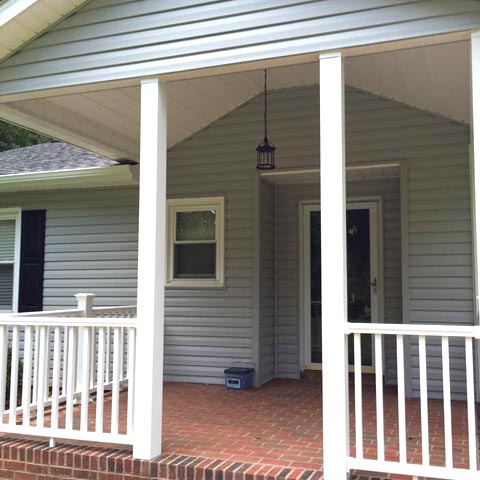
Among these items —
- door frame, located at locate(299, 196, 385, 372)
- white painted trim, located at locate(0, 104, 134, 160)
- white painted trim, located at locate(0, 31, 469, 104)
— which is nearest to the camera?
white painted trim, located at locate(0, 31, 469, 104)

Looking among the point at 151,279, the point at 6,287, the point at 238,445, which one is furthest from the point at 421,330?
the point at 6,287

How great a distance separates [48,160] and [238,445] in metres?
5.53

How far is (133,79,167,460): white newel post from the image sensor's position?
11.6 feet

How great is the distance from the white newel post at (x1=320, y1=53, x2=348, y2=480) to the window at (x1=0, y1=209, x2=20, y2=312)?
5242 millimetres

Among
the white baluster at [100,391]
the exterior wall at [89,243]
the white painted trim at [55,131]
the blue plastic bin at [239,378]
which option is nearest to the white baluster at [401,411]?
the white baluster at [100,391]

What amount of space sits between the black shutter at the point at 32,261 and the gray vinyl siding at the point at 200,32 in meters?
3.28

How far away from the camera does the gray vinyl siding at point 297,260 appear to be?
234 inches

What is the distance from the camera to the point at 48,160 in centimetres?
786

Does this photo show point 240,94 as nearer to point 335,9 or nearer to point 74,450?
point 335,9

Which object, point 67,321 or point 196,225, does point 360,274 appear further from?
point 67,321

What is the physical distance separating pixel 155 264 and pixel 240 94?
293 cm

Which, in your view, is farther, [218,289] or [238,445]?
[218,289]

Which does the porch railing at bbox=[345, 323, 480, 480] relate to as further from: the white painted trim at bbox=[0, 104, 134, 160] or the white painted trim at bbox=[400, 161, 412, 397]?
the white painted trim at bbox=[0, 104, 134, 160]

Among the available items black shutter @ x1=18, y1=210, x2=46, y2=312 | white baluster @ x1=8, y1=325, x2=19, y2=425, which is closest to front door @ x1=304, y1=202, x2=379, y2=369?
white baluster @ x1=8, y1=325, x2=19, y2=425
